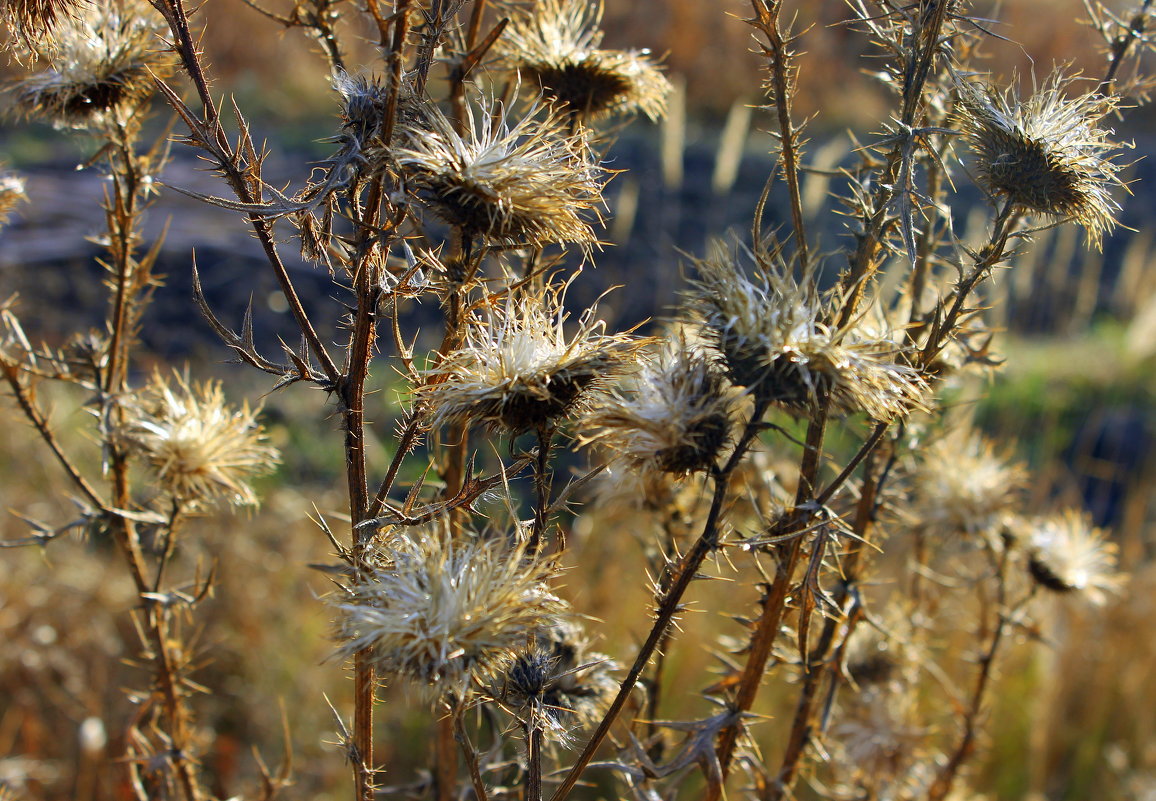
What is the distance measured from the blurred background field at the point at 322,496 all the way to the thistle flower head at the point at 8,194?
700 mm

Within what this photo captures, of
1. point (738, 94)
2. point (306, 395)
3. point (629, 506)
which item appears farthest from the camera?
point (738, 94)

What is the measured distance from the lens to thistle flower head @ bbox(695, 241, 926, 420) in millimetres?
1113

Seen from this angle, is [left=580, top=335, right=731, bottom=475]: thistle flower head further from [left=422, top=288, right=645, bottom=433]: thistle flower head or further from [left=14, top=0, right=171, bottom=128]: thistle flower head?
[left=14, top=0, right=171, bottom=128]: thistle flower head

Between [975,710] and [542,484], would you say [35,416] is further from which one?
[975,710]

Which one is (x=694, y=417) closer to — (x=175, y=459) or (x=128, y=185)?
(x=175, y=459)

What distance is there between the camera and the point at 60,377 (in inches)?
66.3

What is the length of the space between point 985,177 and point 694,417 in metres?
0.60

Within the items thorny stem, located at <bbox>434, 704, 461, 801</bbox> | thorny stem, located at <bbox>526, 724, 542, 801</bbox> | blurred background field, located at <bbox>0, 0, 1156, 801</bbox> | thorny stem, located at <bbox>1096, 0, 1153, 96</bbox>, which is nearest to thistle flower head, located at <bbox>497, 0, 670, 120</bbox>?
blurred background field, located at <bbox>0, 0, 1156, 801</bbox>

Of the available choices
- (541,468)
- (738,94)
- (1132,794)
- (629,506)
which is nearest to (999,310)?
(1132,794)

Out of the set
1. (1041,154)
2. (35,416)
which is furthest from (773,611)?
(35,416)

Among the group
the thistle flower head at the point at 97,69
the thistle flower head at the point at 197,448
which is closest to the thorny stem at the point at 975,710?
the thistle flower head at the point at 197,448

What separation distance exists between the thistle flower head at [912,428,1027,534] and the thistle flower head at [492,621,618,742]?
0.85 metres

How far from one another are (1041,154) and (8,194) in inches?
64.9

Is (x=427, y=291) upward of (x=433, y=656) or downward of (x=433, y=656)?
upward
